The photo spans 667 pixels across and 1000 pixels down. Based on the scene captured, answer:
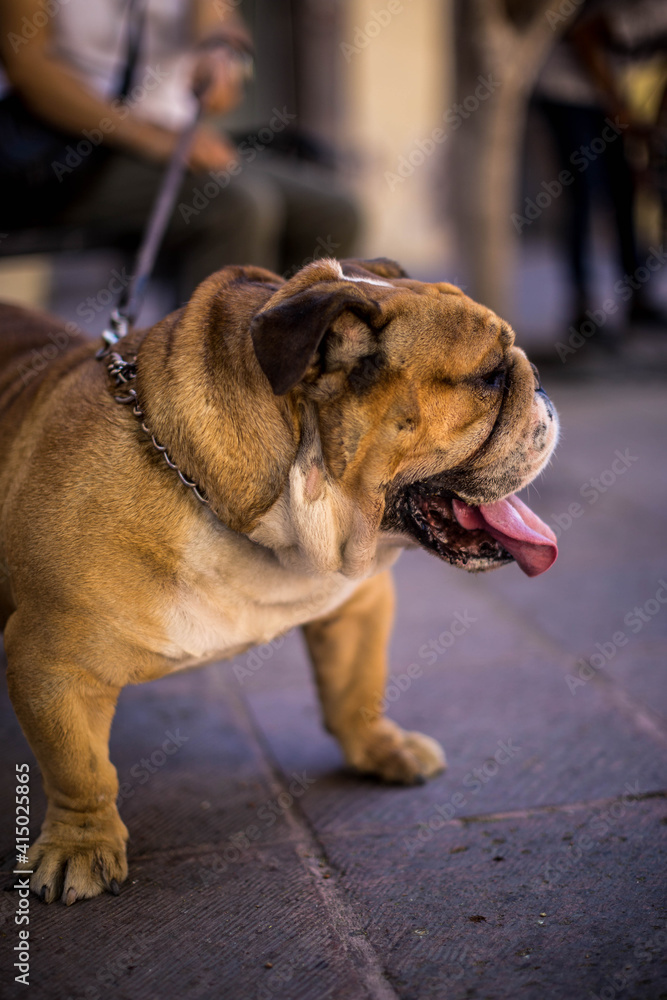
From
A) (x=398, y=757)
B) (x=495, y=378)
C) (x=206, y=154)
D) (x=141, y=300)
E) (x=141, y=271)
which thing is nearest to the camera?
(x=495, y=378)

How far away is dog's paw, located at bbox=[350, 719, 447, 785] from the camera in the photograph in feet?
8.93

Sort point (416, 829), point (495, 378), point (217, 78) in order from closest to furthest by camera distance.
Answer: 1. point (495, 378)
2. point (416, 829)
3. point (217, 78)

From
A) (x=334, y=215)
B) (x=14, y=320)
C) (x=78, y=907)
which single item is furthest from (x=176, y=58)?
(x=78, y=907)

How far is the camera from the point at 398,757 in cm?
272

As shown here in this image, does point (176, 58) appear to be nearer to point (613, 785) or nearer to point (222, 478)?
point (222, 478)

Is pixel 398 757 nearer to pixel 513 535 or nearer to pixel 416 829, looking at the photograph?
pixel 416 829

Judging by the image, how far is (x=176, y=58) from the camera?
4.54 meters

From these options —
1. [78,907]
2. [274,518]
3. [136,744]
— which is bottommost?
[136,744]

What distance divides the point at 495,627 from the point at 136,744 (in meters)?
1.47

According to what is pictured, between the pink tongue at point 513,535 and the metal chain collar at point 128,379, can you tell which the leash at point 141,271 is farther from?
the pink tongue at point 513,535

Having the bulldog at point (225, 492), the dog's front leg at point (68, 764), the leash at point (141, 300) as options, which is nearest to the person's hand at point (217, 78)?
the leash at point (141, 300)

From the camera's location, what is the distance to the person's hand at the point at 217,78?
11.6ft

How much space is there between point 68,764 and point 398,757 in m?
0.94

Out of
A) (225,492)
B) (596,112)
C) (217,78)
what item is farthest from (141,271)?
(596,112)
